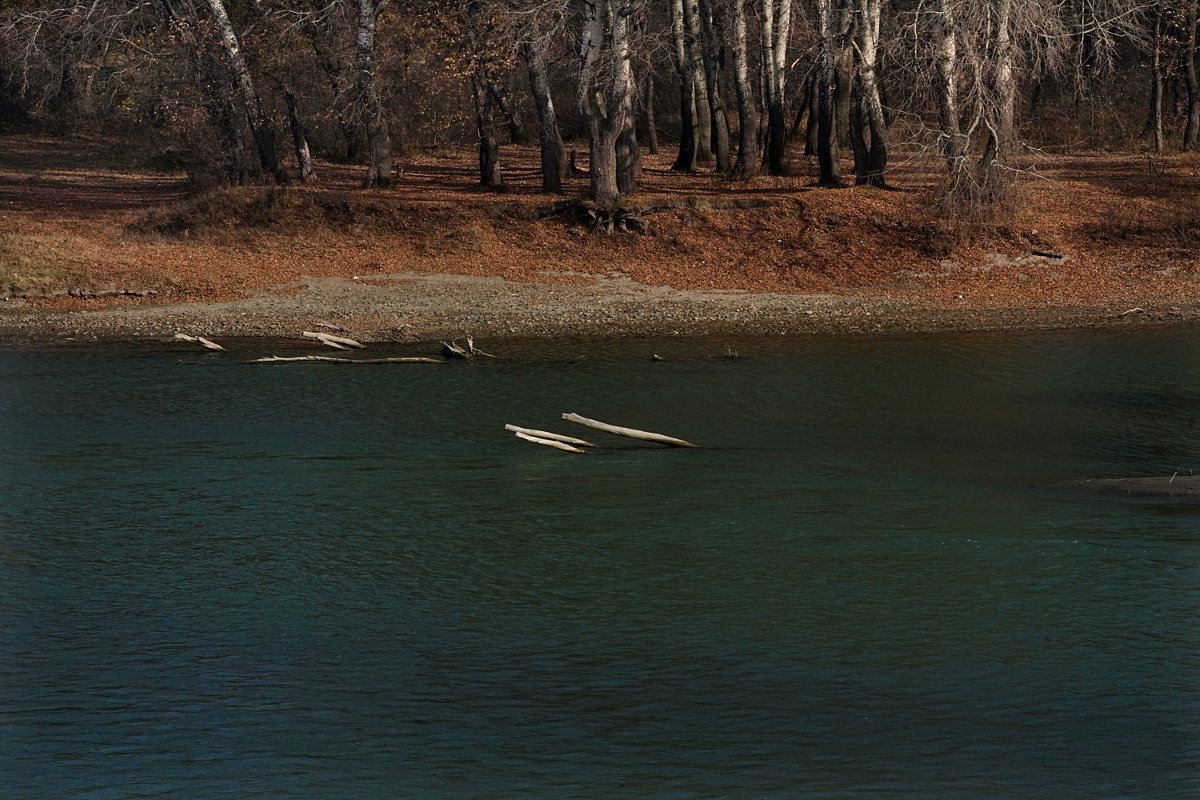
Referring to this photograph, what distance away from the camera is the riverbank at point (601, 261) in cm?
2639

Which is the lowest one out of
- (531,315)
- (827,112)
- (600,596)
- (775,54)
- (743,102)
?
(600,596)

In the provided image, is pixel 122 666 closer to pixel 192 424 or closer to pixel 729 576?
pixel 729 576

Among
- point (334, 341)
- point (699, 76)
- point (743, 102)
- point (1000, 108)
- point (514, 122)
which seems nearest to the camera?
point (334, 341)

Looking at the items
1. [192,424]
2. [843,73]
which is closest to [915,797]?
[192,424]

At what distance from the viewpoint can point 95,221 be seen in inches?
1324

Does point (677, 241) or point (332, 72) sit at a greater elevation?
point (332, 72)

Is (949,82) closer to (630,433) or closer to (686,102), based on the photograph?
(686,102)

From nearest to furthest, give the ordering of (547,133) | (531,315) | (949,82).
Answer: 1. (531,315)
2. (949,82)
3. (547,133)

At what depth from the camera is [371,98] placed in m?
33.3

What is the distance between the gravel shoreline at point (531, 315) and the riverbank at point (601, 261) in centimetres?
8

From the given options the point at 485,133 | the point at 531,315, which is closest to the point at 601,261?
the point at 531,315

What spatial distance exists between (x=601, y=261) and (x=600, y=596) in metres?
19.6

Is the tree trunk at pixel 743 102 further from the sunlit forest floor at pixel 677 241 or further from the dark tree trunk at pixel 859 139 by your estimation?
the dark tree trunk at pixel 859 139

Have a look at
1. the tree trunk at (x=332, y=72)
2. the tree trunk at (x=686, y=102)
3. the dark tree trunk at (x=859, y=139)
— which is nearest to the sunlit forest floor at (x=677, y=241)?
the dark tree trunk at (x=859, y=139)
